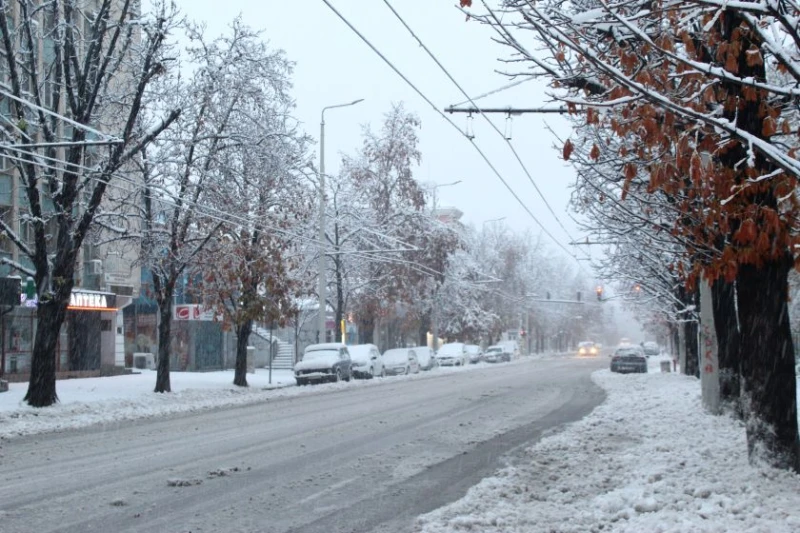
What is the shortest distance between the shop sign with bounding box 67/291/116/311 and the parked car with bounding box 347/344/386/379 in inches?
407

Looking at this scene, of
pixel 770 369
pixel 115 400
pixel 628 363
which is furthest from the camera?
pixel 628 363

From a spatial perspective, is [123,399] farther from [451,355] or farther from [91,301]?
[451,355]

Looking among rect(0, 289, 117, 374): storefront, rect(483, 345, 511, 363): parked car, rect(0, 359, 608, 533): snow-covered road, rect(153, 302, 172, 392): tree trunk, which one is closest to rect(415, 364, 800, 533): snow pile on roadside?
rect(0, 359, 608, 533): snow-covered road

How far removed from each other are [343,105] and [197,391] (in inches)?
513

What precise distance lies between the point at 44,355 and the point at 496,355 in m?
51.8

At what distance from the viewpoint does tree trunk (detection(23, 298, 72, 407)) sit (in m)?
21.3

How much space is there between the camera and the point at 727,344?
15.6m

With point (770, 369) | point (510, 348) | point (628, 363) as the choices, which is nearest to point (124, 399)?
point (770, 369)

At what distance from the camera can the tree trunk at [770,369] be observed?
30.9ft

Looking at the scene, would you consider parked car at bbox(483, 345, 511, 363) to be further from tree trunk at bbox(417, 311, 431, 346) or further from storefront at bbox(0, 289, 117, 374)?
storefront at bbox(0, 289, 117, 374)

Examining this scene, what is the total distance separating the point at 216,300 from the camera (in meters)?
28.6

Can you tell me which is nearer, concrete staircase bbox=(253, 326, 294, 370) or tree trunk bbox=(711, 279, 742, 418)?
tree trunk bbox=(711, 279, 742, 418)

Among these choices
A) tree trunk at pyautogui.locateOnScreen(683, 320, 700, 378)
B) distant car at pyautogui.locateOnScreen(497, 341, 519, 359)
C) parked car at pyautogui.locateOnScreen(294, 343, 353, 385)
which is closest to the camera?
tree trunk at pyautogui.locateOnScreen(683, 320, 700, 378)

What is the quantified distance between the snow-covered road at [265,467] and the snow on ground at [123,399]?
4.29ft
